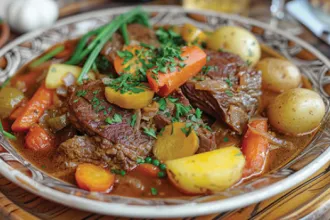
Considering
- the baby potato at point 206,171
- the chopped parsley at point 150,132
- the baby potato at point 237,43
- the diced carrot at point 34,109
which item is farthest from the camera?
the baby potato at point 237,43

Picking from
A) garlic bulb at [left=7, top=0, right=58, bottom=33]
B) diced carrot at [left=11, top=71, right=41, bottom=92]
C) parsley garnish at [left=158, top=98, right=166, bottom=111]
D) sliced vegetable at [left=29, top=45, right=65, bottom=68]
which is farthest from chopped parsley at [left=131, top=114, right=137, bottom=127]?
garlic bulb at [left=7, top=0, right=58, bottom=33]

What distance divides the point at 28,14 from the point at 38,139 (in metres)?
2.02

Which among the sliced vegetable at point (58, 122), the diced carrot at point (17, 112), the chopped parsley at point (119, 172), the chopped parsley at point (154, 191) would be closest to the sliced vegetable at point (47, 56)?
the diced carrot at point (17, 112)

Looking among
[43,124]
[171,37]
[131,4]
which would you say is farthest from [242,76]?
[131,4]

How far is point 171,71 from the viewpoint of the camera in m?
2.78

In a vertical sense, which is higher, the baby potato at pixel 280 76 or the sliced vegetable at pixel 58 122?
the sliced vegetable at pixel 58 122

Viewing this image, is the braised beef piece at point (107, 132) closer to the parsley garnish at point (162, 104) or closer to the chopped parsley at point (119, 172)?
the chopped parsley at point (119, 172)

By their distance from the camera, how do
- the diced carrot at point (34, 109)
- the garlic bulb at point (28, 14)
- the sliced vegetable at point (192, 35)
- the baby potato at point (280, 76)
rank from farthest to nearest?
the garlic bulb at point (28, 14)
the sliced vegetable at point (192, 35)
the baby potato at point (280, 76)
the diced carrot at point (34, 109)

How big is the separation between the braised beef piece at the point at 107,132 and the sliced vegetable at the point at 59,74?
1.71ft

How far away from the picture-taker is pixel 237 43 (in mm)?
3639

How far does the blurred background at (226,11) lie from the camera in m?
4.28

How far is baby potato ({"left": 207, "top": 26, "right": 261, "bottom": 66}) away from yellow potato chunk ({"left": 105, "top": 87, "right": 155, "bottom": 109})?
1231mm

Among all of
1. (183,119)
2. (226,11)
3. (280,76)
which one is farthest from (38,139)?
(226,11)

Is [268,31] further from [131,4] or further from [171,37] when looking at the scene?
[131,4]
